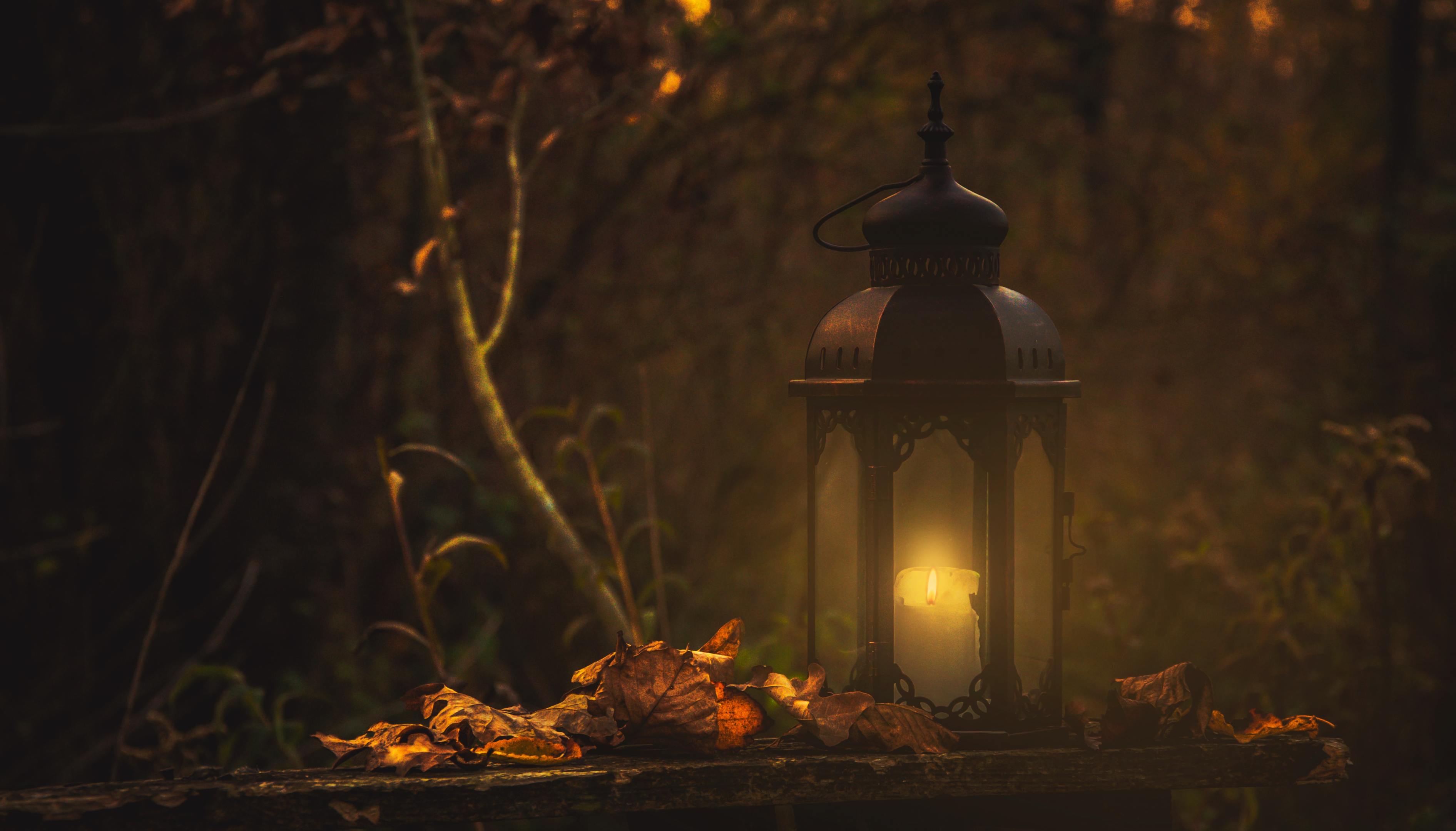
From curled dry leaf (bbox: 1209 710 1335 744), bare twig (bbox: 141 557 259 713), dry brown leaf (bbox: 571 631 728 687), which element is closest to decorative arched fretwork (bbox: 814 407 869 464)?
dry brown leaf (bbox: 571 631 728 687)

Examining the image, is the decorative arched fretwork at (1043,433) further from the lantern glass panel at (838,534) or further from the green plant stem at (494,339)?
the green plant stem at (494,339)

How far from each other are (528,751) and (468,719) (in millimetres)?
111

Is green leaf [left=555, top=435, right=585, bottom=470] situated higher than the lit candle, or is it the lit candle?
green leaf [left=555, top=435, right=585, bottom=470]

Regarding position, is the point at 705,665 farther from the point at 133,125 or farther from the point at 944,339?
the point at 133,125

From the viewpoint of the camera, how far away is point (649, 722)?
68.2 inches

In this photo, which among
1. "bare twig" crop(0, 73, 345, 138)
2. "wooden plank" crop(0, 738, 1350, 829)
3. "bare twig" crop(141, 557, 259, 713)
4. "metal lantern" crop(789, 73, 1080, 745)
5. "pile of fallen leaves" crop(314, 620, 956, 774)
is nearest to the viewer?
"wooden plank" crop(0, 738, 1350, 829)

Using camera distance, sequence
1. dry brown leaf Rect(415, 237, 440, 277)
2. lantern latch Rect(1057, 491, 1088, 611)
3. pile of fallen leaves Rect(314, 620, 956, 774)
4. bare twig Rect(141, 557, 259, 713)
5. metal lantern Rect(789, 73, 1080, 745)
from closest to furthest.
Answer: pile of fallen leaves Rect(314, 620, 956, 774), metal lantern Rect(789, 73, 1080, 745), lantern latch Rect(1057, 491, 1088, 611), dry brown leaf Rect(415, 237, 440, 277), bare twig Rect(141, 557, 259, 713)

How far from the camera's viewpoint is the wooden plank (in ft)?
4.93

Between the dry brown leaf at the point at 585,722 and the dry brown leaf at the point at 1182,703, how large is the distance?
80 centimetres

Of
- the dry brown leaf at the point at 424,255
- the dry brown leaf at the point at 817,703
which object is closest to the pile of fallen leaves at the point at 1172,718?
the dry brown leaf at the point at 817,703

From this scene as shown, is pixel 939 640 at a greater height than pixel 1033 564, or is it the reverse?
pixel 1033 564

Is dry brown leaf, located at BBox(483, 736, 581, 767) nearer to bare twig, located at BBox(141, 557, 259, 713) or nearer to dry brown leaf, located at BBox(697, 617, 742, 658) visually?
dry brown leaf, located at BBox(697, 617, 742, 658)

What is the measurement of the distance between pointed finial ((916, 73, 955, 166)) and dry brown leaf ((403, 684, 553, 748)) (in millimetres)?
1091

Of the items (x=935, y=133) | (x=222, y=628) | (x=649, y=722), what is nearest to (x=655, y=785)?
(x=649, y=722)
